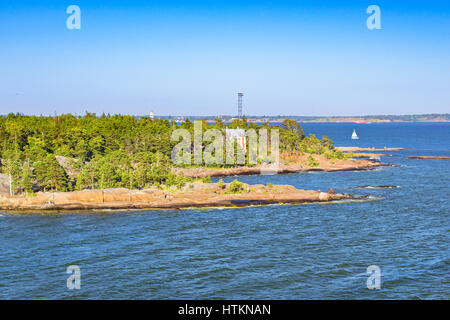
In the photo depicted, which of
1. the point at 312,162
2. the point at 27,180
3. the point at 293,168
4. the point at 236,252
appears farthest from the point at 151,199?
the point at 312,162

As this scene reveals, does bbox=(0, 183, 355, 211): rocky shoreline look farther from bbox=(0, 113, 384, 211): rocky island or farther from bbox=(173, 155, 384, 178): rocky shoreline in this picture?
bbox=(173, 155, 384, 178): rocky shoreline

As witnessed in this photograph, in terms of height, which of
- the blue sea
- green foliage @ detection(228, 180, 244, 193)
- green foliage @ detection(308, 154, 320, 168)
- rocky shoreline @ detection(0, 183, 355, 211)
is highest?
green foliage @ detection(308, 154, 320, 168)

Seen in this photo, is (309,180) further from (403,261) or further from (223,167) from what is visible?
(403,261)

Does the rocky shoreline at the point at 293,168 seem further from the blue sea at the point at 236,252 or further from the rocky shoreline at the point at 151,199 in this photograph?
the blue sea at the point at 236,252

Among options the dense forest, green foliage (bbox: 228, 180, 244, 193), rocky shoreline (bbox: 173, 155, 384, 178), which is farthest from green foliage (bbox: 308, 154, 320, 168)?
green foliage (bbox: 228, 180, 244, 193)

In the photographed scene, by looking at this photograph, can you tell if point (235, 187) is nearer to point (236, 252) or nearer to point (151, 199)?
point (151, 199)

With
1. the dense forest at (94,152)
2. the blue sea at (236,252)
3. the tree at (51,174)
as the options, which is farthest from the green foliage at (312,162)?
the tree at (51,174)
